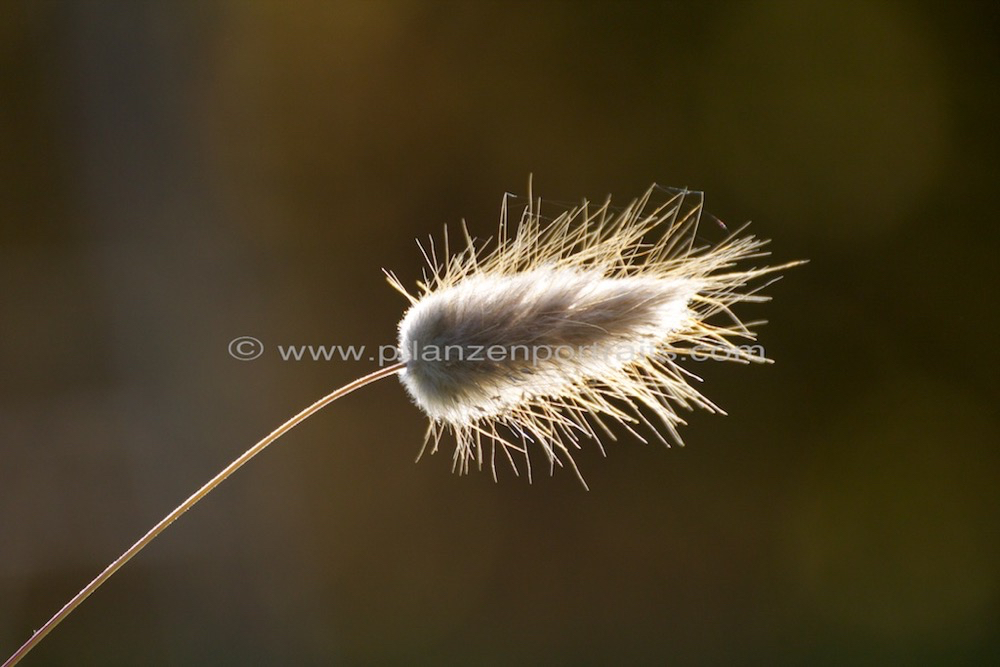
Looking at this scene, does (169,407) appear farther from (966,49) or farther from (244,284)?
(966,49)

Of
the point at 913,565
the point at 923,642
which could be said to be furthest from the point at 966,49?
the point at 923,642

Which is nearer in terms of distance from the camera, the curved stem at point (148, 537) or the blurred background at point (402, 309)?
the curved stem at point (148, 537)

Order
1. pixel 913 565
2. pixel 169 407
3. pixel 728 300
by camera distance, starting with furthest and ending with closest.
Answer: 1. pixel 913 565
2. pixel 169 407
3. pixel 728 300
